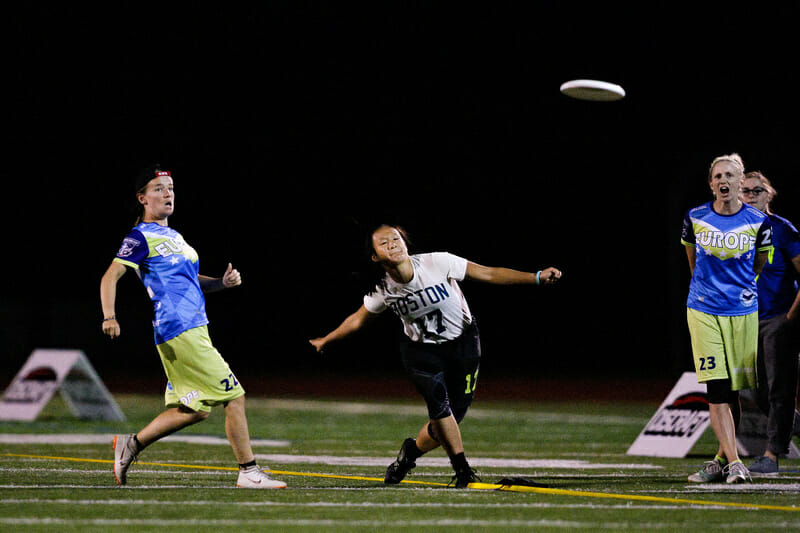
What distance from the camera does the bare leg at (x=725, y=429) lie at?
8.09 m

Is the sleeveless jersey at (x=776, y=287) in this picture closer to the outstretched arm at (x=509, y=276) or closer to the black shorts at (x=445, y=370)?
the outstretched arm at (x=509, y=276)

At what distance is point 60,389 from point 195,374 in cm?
913

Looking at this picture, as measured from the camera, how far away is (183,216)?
35312 mm

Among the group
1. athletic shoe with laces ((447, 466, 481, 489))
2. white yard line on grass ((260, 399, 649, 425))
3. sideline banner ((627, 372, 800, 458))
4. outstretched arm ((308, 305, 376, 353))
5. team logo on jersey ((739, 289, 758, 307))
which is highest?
team logo on jersey ((739, 289, 758, 307))

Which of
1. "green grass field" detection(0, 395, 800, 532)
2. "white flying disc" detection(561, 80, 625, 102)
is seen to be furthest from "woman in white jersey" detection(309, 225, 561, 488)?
"white flying disc" detection(561, 80, 625, 102)

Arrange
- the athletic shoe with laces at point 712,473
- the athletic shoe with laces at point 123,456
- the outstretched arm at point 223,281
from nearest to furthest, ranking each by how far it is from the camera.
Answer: the athletic shoe with laces at point 123,456 < the athletic shoe with laces at point 712,473 < the outstretched arm at point 223,281

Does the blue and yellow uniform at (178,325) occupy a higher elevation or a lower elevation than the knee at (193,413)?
higher

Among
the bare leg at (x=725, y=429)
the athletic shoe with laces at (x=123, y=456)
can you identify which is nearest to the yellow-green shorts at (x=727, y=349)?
the bare leg at (x=725, y=429)

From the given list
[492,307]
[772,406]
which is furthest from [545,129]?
[772,406]

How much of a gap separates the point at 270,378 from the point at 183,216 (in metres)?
6.38

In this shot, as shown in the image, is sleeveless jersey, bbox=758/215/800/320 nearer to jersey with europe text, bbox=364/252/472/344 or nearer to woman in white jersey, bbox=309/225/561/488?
woman in white jersey, bbox=309/225/561/488

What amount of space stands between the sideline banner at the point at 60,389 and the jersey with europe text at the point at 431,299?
30.0 feet

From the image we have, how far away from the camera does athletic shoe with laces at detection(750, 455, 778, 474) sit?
8.92 metres

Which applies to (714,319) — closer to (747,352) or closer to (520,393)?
(747,352)
